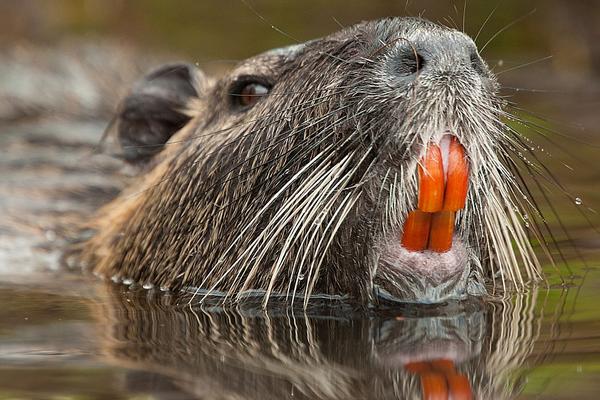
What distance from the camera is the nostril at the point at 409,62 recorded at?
367 cm

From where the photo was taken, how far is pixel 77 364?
3354mm

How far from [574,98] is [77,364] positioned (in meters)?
6.13

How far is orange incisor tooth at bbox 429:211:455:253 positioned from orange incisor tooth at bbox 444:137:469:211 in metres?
0.04

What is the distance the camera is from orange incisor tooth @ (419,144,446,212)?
3.66 meters

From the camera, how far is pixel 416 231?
148 inches

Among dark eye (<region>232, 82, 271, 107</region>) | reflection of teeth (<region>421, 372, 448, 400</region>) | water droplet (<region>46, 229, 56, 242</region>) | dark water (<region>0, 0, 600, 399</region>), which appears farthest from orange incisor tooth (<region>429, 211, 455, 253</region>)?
water droplet (<region>46, 229, 56, 242</region>)

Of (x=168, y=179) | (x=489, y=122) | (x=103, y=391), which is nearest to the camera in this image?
(x=103, y=391)

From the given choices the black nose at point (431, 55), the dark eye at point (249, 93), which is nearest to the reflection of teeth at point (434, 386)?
the black nose at point (431, 55)

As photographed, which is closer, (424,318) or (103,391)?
(103,391)

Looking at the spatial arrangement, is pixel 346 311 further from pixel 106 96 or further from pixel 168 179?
pixel 106 96

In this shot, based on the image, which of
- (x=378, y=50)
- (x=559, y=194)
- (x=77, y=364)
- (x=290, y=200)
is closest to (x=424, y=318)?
(x=290, y=200)

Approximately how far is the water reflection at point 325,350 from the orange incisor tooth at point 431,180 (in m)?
0.34

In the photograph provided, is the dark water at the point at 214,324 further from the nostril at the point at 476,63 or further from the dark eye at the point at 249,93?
the dark eye at the point at 249,93

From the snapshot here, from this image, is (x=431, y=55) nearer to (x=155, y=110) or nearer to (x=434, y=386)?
(x=434, y=386)
